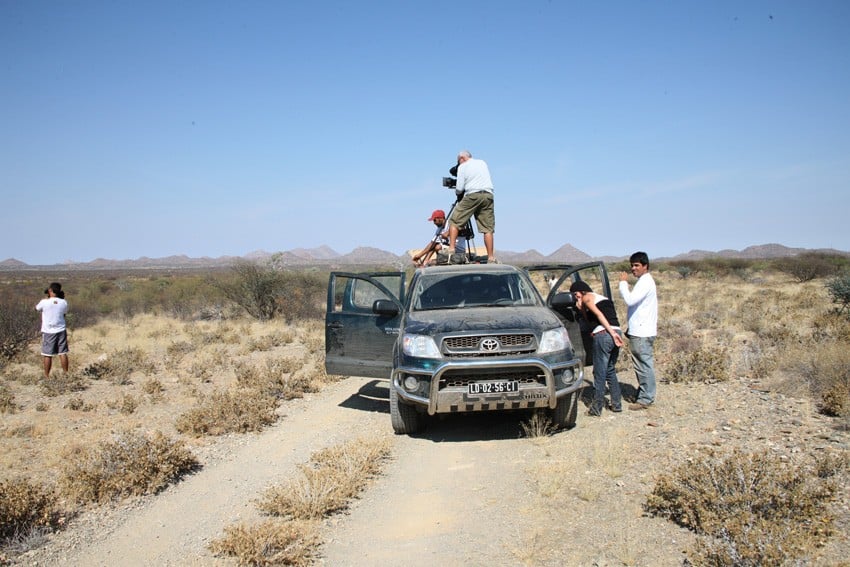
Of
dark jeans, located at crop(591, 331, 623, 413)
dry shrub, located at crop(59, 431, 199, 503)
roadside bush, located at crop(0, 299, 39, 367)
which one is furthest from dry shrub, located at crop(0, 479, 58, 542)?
roadside bush, located at crop(0, 299, 39, 367)

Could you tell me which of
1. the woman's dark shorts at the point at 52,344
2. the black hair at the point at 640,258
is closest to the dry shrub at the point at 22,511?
the black hair at the point at 640,258

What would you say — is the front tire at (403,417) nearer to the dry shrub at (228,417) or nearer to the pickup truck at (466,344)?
the pickup truck at (466,344)

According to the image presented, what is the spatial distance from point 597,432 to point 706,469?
7.08 feet

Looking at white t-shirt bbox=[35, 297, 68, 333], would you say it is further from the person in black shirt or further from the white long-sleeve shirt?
the white long-sleeve shirt

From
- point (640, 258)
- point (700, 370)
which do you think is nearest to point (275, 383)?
point (640, 258)

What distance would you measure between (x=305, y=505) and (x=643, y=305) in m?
4.67

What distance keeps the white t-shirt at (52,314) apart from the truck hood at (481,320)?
8.19 metres

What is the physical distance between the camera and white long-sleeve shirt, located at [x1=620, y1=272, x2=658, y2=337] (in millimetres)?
7352

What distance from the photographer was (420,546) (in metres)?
4.23

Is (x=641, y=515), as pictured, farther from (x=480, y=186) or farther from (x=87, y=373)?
(x=87, y=373)

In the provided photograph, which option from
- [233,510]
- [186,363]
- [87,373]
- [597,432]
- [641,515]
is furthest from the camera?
[186,363]

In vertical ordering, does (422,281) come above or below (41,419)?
above

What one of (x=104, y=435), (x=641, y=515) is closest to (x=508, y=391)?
(x=641, y=515)

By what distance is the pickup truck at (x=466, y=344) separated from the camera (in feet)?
20.1
